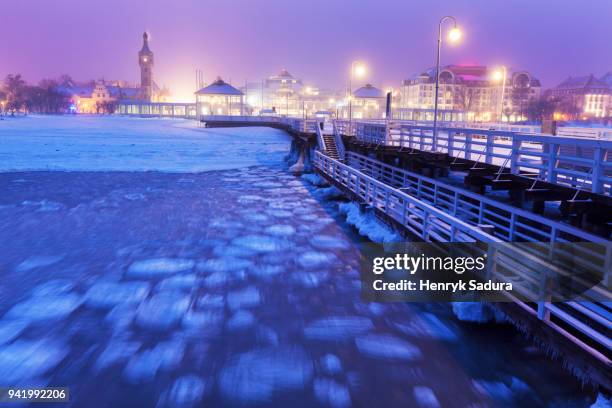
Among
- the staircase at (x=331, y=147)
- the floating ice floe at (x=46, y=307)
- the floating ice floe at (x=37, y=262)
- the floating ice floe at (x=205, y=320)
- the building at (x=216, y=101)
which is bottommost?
the floating ice floe at (x=37, y=262)

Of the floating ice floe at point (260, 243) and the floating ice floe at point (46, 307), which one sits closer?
the floating ice floe at point (46, 307)

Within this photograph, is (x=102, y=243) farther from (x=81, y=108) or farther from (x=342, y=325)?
(x=81, y=108)

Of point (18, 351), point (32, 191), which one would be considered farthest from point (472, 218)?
point (32, 191)

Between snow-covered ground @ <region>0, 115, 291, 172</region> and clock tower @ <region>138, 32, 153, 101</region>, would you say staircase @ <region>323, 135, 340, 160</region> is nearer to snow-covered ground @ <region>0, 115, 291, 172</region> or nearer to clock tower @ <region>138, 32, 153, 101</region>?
snow-covered ground @ <region>0, 115, 291, 172</region>

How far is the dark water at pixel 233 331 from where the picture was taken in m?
5.71

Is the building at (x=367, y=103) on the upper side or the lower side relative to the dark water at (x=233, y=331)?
upper

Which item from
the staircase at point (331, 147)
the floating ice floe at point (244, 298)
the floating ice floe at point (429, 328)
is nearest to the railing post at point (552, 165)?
the floating ice floe at point (429, 328)

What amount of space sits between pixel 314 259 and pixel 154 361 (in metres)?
5.39

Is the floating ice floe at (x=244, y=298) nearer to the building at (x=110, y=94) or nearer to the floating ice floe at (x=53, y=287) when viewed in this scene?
the floating ice floe at (x=53, y=287)

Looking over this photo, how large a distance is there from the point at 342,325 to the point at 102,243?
25.7ft

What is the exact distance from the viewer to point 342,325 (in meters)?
Answer: 7.59

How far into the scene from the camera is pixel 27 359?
6.36m

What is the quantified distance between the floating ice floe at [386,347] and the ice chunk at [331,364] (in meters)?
0.47

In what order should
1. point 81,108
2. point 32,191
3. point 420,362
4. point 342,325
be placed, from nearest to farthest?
point 420,362, point 342,325, point 32,191, point 81,108
